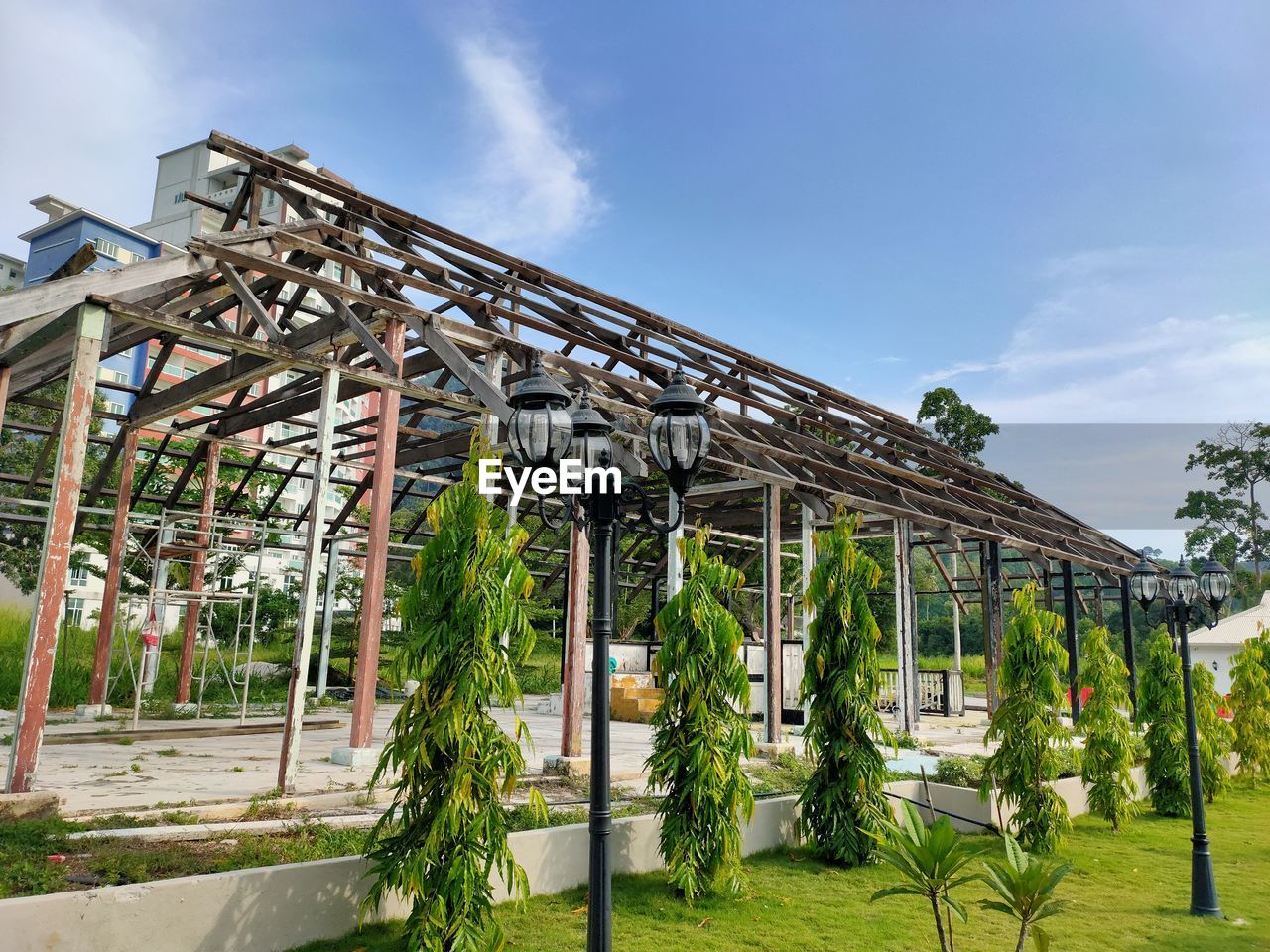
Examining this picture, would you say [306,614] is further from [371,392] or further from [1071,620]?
[1071,620]

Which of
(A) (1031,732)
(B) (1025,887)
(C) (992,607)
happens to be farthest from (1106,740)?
(B) (1025,887)

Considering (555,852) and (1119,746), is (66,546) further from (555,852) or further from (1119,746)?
(1119,746)

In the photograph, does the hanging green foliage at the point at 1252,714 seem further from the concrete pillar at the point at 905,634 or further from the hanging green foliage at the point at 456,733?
the hanging green foliage at the point at 456,733

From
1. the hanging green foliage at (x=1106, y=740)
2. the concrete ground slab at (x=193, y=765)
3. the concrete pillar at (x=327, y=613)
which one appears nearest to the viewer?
the concrete ground slab at (x=193, y=765)

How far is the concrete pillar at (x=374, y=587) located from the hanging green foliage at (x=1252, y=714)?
14463mm

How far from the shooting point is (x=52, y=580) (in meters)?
5.55

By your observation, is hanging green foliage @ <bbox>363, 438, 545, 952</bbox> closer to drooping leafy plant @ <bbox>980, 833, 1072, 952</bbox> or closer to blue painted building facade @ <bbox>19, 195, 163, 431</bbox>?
drooping leafy plant @ <bbox>980, 833, 1072, 952</bbox>

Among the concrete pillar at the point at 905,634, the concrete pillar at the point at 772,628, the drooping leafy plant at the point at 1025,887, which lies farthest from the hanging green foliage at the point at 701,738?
the concrete pillar at the point at 905,634

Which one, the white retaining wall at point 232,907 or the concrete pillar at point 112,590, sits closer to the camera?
the white retaining wall at point 232,907

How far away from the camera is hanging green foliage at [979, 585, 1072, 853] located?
7.62 metres

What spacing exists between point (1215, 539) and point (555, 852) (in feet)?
157

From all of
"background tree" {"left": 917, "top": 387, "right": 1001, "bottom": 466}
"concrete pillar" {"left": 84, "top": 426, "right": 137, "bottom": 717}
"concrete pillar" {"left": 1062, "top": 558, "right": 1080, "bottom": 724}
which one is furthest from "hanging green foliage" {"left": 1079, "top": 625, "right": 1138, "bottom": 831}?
"background tree" {"left": 917, "top": 387, "right": 1001, "bottom": 466}

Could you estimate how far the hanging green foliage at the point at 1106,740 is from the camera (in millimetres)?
9031

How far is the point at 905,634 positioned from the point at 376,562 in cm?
936
